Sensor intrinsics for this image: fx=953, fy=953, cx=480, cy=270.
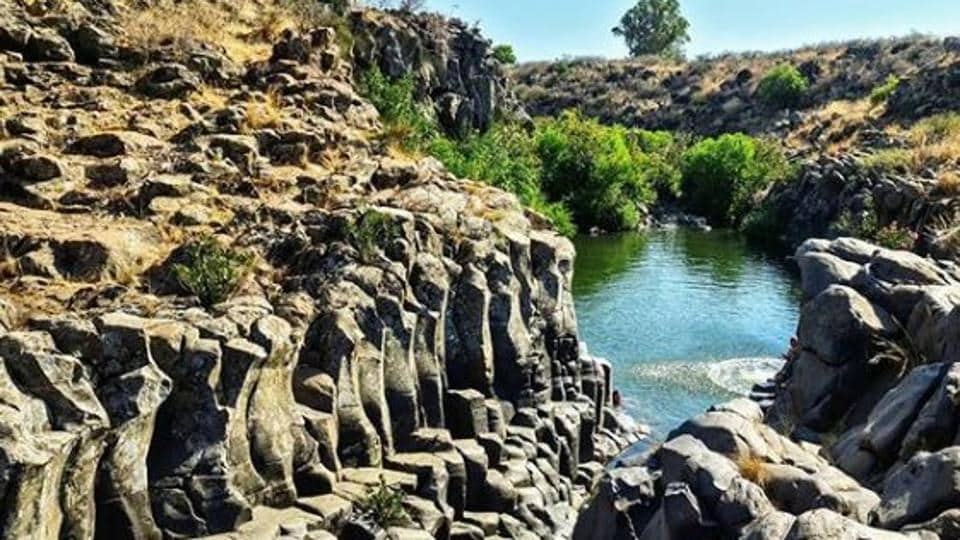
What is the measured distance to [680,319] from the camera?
41.7 metres

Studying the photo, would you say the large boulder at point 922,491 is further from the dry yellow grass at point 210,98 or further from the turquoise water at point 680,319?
the dry yellow grass at point 210,98

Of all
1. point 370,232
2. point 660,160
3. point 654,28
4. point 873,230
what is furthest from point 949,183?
point 654,28

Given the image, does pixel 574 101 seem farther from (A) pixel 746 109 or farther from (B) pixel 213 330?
(B) pixel 213 330

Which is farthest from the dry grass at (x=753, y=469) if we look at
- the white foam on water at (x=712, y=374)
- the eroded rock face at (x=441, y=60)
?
the eroded rock face at (x=441, y=60)

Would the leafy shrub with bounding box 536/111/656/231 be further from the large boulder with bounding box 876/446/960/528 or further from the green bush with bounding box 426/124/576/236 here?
the large boulder with bounding box 876/446/960/528

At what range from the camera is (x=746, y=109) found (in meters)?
105

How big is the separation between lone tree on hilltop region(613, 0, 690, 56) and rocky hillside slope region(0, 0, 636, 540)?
398 ft

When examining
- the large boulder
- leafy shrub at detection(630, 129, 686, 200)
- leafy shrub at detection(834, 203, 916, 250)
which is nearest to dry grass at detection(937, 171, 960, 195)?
leafy shrub at detection(834, 203, 916, 250)

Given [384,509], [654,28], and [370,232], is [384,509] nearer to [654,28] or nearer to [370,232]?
[370,232]

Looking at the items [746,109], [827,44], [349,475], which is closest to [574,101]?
[746,109]

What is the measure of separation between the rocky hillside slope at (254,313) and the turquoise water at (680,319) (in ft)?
15.1

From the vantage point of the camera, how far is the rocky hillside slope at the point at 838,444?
985 centimetres

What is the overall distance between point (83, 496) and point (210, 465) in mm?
2039

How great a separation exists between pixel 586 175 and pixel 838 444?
5780cm
